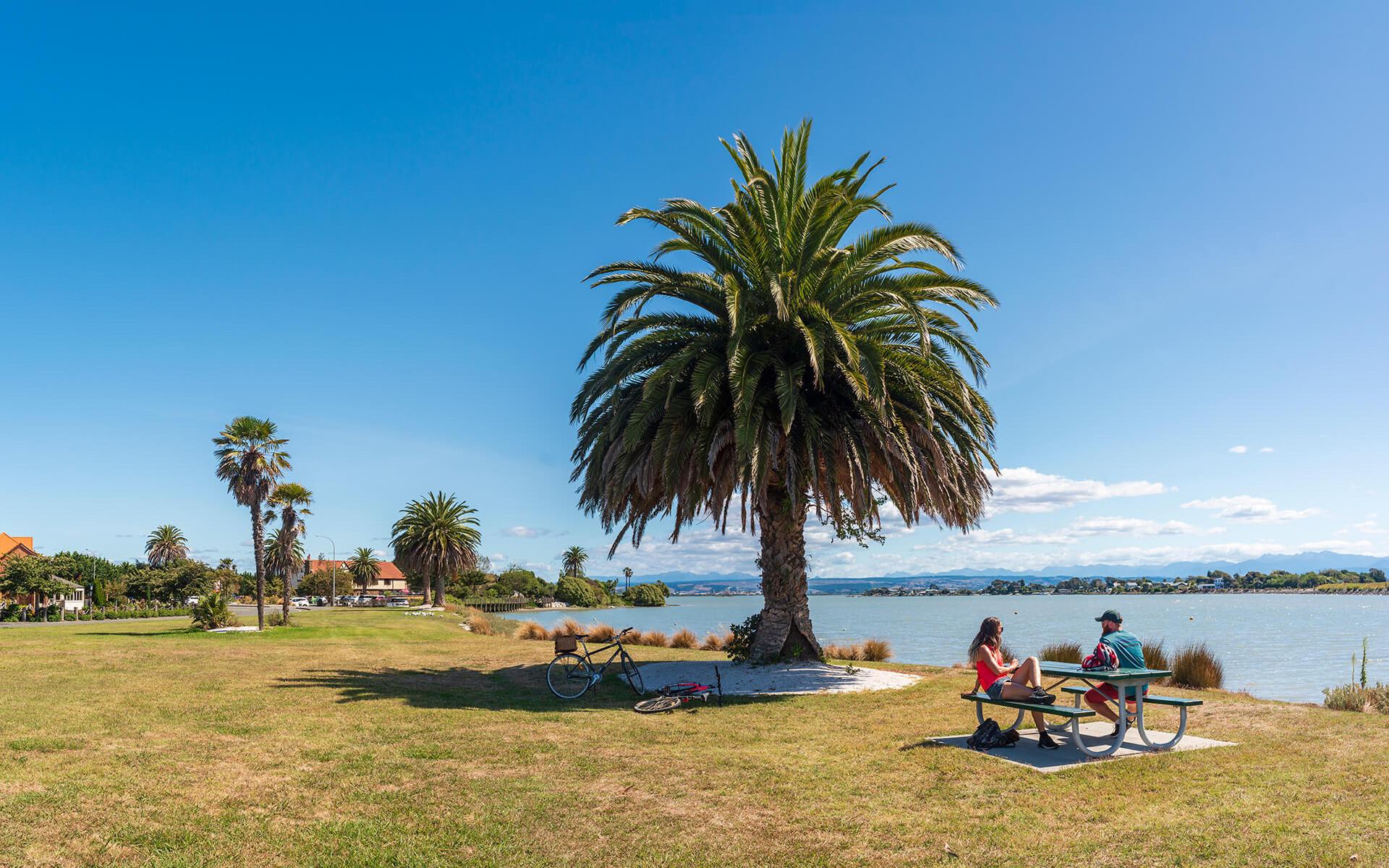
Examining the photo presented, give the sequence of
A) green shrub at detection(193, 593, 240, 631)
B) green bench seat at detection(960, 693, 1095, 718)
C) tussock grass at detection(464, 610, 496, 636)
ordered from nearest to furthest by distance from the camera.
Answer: green bench seat at detection(960, 693, 1095, 718) < green shrub at detection(193, 593, 240, 631) < tussock grass at detection(464, 610, 496, 636)

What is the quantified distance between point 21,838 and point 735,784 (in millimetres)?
5475

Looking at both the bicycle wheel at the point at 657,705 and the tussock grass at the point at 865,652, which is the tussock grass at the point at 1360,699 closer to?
the bicycle wheel at the point at 657,705

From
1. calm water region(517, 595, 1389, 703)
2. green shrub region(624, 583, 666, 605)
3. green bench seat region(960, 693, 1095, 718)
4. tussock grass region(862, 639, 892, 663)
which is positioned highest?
green bench seat region(960, 693, 1095, 718)

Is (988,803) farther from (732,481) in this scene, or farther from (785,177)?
(785,177)

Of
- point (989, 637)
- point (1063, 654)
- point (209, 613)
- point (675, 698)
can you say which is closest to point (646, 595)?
point (209, 613)

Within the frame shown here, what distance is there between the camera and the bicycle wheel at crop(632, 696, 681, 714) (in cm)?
1262

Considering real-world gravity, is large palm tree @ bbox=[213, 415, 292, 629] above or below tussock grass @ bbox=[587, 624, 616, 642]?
above

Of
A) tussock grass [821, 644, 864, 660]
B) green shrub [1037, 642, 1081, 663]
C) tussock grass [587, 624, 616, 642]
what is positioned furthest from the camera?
tussock grass [587, 624, 616, 642]

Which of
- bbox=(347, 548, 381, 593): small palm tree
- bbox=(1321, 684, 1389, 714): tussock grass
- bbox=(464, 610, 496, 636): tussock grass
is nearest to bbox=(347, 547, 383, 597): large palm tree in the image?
bbox=(347, 548, 381, 593): small palm tree

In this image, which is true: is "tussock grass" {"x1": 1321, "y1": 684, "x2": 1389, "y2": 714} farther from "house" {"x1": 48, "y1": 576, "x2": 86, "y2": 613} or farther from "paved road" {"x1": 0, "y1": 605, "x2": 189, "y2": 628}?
"house" {"x1": 48, "y1": 576, "x2": 86, "y2": 613}

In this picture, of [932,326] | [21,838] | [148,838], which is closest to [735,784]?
[148,838]

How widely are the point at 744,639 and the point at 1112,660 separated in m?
10.4

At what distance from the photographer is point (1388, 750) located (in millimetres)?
8680

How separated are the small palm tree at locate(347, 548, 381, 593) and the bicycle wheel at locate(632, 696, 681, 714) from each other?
A: 4640 inches
